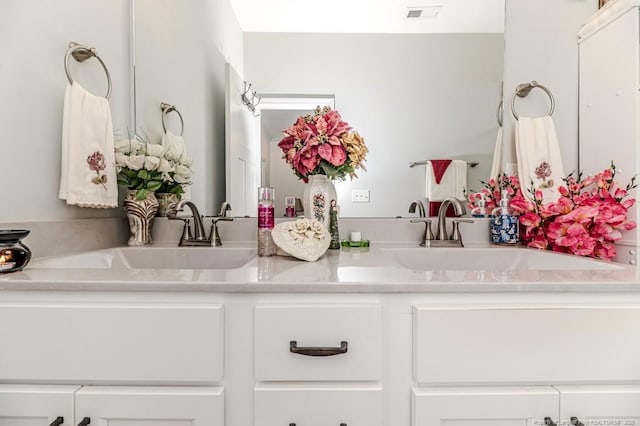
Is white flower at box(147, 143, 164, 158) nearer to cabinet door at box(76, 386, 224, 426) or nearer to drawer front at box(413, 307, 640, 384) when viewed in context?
cabinet door at box(76, 386, 224, 426)

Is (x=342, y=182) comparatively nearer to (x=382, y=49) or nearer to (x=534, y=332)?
(x=382, y=49)

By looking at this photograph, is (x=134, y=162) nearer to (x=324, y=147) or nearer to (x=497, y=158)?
(x=324, y=147)

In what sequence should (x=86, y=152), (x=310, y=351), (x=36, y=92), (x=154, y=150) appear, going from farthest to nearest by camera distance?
(x=154, y=150), (x=86, y=152), (x=36, y=92), (x=310, y=351)

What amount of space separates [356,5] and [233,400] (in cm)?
145

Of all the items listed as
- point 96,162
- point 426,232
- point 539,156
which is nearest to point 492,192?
point 539,156

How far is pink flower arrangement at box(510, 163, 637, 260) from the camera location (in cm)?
109

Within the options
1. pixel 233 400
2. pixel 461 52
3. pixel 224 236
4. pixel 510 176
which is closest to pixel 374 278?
pixel 233 400

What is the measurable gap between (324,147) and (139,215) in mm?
747

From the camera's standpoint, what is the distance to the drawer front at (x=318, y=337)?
729mm

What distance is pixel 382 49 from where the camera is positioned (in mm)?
1458

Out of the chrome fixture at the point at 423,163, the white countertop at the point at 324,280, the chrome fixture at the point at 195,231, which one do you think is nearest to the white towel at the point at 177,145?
the chrome fixture at the point at 195,231

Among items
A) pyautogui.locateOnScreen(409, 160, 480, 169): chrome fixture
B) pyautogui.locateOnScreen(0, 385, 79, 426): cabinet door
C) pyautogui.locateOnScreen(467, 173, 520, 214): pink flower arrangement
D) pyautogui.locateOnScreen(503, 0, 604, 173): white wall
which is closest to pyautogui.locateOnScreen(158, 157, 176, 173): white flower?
pyautogui.locateOnScreen(0, 385, 79, 426): cabinet door

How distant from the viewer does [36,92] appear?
104 cm

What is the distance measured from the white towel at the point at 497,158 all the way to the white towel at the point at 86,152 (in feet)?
4.73
